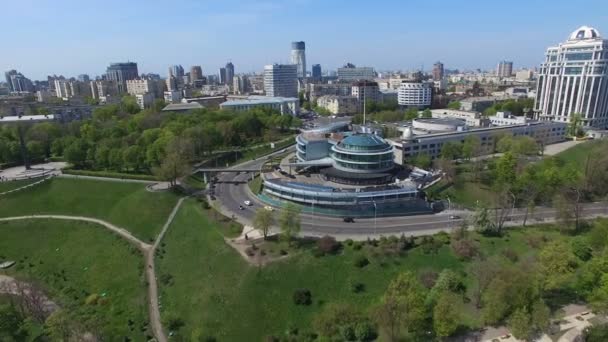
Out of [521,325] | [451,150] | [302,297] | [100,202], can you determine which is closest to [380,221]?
[302,297]

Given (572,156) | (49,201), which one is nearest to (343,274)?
Answer: (49,201)

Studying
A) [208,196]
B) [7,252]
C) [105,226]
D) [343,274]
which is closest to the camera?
[343,274]

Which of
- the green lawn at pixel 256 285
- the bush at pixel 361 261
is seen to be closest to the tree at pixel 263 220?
Result: the green lawn at pixel 256 285

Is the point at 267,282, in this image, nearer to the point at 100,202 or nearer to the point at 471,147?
the point at 100,202

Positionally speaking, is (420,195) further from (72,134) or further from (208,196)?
(72,134)

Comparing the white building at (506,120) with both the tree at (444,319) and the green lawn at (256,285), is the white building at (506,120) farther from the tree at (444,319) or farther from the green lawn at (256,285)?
the tree at (444,319)

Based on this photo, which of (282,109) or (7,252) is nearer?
(7,252)

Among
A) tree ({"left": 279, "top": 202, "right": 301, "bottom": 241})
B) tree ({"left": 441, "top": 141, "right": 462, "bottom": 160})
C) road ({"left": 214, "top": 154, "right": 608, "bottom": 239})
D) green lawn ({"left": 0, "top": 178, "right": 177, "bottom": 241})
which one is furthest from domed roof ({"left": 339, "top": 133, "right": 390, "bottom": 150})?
green lawn ({"left": 0, "top": 178, "right": 177, "bottom": 241})
